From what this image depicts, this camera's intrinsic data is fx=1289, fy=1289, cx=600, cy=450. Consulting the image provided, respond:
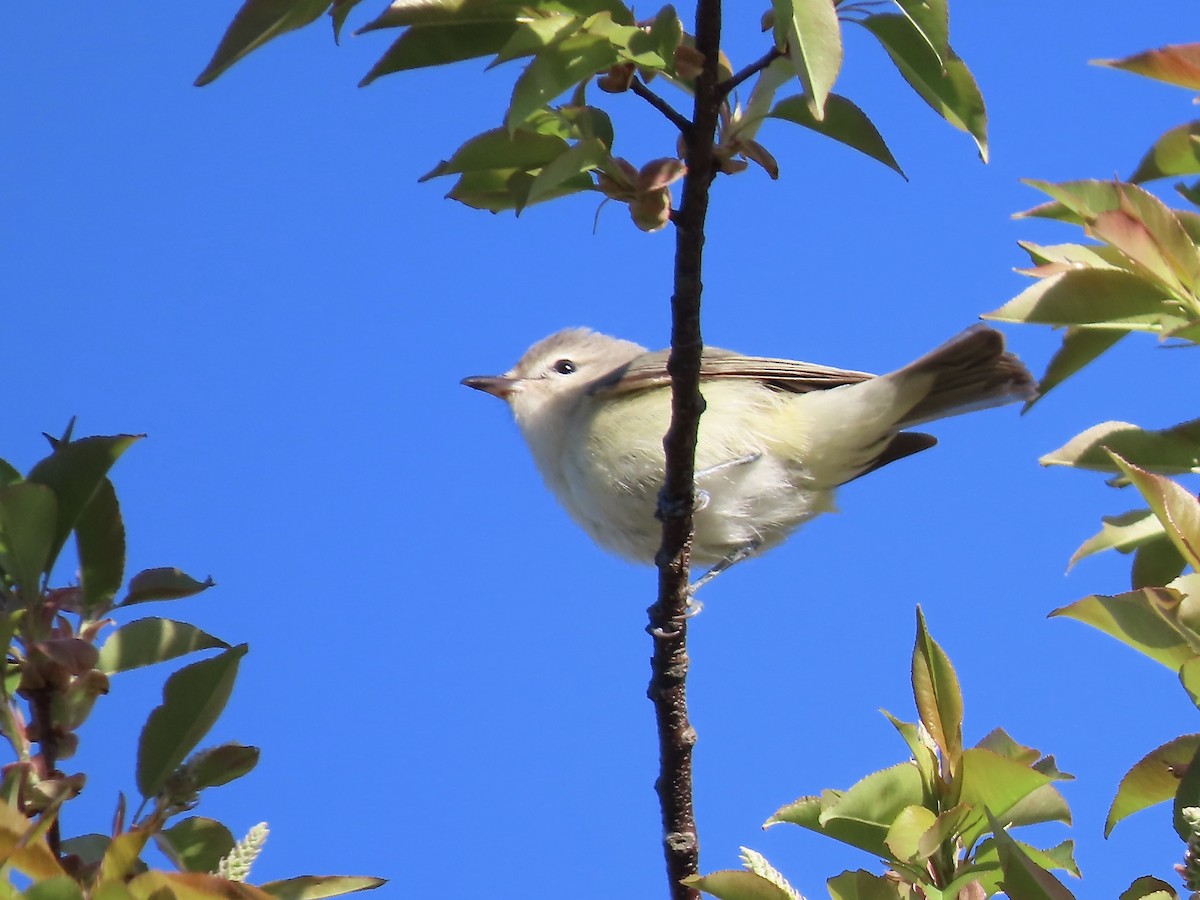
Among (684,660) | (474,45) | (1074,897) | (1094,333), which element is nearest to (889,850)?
(1074,897)

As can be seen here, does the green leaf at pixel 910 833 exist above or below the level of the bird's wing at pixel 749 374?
below

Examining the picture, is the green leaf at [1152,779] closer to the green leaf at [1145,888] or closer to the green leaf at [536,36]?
the green leaf at [1145,888]

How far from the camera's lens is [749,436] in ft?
15.9

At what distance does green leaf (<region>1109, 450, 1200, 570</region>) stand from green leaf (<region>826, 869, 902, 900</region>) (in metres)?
0.55

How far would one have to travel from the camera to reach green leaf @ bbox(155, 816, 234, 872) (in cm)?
170

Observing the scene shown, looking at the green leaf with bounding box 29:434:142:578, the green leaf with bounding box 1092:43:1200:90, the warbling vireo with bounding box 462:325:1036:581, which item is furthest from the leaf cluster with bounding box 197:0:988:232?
the warbling vireo with bounding box 462:325:1036:581

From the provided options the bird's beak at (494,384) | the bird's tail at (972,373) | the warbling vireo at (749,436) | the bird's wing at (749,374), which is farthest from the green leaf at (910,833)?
the bird's beak at (494,384)

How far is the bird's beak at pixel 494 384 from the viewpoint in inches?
225

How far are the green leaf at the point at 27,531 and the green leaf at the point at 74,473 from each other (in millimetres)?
23

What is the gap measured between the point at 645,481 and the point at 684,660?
153 centimetres

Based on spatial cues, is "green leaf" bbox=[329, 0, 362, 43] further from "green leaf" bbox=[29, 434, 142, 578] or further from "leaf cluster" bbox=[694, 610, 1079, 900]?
"leaf cluster" bbox=[694, 610, 1079, 900]

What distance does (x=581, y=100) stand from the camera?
6.58ft

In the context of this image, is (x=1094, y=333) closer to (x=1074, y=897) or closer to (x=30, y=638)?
(x=1074, y=897)

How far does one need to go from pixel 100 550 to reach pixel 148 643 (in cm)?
14
